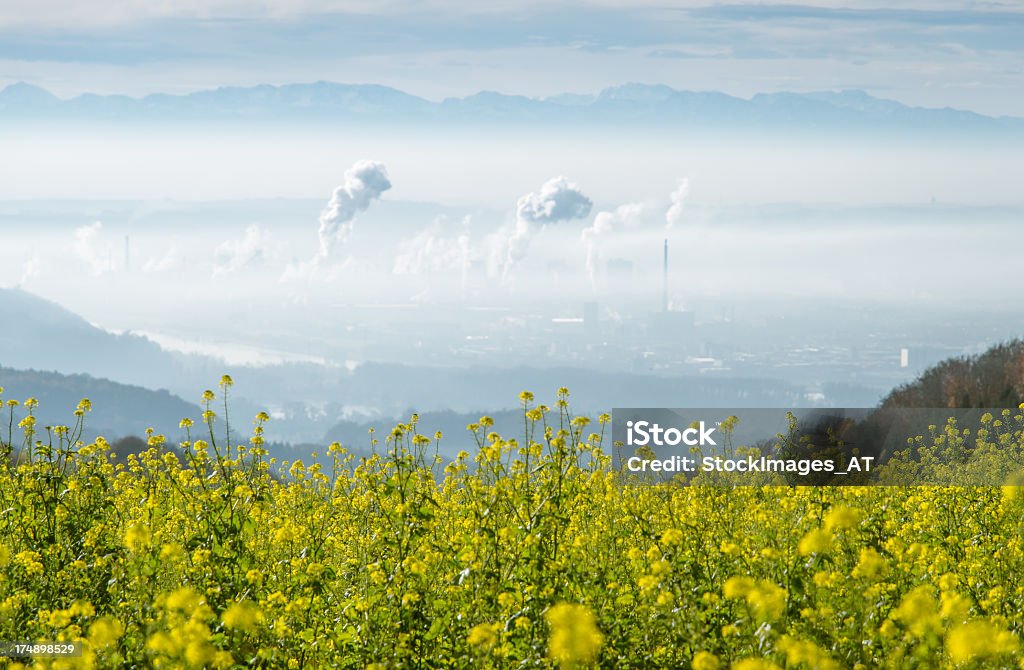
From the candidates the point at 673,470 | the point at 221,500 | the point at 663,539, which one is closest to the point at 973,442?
the point at 673,470

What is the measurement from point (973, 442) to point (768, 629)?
10.8 m

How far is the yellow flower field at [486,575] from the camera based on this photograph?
4.13 metres

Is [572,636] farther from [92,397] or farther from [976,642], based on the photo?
[92,397]

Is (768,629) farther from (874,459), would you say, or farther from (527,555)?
(874,459)

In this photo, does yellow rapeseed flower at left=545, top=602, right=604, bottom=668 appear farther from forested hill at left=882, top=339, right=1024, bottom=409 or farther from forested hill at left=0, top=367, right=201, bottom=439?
forested hill at left=0, top=367, right=201, bottom=439

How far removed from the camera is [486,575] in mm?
5074

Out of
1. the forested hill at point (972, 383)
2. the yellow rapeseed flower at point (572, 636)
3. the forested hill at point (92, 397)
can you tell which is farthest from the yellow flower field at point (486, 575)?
the forested hill at point (92, 397)

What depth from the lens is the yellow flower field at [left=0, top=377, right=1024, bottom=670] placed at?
413 cm

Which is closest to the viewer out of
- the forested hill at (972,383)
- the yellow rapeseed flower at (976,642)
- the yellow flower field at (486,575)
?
the yellow rapeseed flower at (976,642)

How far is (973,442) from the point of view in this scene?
13.6 meters

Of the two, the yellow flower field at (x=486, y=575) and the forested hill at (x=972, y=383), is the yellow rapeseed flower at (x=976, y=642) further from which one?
the forested hill at (x=972, y=383)

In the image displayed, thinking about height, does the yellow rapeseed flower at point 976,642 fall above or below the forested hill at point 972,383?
below

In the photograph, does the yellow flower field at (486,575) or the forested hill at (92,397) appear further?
the forested hill at (92,397)

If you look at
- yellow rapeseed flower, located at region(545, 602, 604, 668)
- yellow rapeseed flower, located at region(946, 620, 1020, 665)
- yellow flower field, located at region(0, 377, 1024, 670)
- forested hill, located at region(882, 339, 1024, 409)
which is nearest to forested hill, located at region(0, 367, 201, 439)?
forested hill, located at region(882, 339, 1024, 409)
